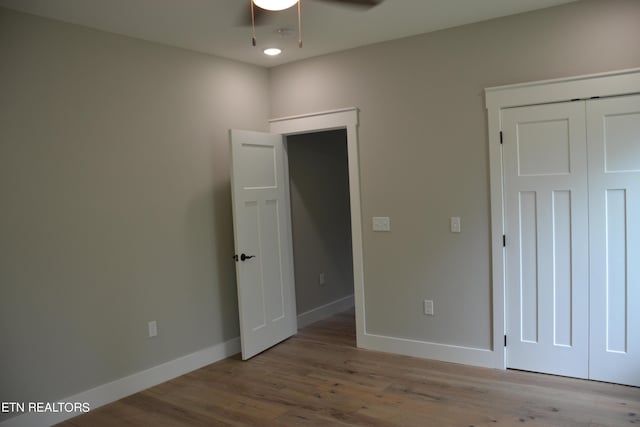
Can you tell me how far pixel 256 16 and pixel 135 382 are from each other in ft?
9.15

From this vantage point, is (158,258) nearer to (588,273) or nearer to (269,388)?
(269,388)

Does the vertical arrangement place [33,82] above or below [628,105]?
above

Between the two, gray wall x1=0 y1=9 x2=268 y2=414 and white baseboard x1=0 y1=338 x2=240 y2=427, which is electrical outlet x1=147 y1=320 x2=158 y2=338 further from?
white baseboard x1=0 y1=338 x2=240 y2=427

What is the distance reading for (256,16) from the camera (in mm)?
3354

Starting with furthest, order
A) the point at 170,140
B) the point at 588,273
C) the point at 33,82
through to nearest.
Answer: the point at 170,140
the point at 588,273
the point at 33,82

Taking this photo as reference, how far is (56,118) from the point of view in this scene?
320cm

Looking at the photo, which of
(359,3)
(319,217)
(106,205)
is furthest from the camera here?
(319,217)

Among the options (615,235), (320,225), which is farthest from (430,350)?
(320,225)

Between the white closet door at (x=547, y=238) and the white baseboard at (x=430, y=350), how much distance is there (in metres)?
0.21

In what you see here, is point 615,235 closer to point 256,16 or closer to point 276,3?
point 276,3

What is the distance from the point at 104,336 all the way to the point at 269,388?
1.24m

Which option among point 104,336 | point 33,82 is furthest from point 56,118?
point 104,336

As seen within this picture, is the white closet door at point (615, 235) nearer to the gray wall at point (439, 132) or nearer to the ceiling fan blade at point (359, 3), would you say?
the gray wall at point (439, 132)

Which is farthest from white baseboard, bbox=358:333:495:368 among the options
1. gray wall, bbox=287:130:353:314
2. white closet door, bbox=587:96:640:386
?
gray wall, bbox=287:130:353:314
